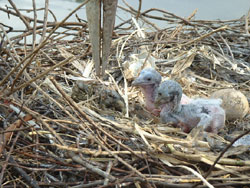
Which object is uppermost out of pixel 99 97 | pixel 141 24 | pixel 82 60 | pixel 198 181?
pixel 141 24

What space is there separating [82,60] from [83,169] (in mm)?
Result: 1042

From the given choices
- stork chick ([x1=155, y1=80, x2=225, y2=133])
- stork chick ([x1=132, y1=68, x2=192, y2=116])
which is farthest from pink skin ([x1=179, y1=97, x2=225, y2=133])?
stork chick ([x1=132, y1=68, x2=192, y2=116])

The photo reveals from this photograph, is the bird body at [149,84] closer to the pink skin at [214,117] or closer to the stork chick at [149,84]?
the stork chick at [149,84]

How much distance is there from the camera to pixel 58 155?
41.0 inches

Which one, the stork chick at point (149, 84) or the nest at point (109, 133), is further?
the stork chick at point (149, 84)

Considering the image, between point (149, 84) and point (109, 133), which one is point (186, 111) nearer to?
point (149, 84)

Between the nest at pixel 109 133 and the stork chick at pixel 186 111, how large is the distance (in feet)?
0.24

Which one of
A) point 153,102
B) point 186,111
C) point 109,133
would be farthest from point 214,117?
point 109,133

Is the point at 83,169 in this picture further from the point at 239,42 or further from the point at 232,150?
the point at 239,42

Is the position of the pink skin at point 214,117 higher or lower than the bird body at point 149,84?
lower

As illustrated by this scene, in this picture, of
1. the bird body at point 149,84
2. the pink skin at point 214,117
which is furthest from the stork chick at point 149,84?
Result: the pink skin at point 214,117

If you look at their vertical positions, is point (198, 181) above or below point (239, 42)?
below

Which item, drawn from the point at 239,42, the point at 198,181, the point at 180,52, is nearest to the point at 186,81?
the point at 180,52

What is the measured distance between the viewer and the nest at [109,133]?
0.93 m
